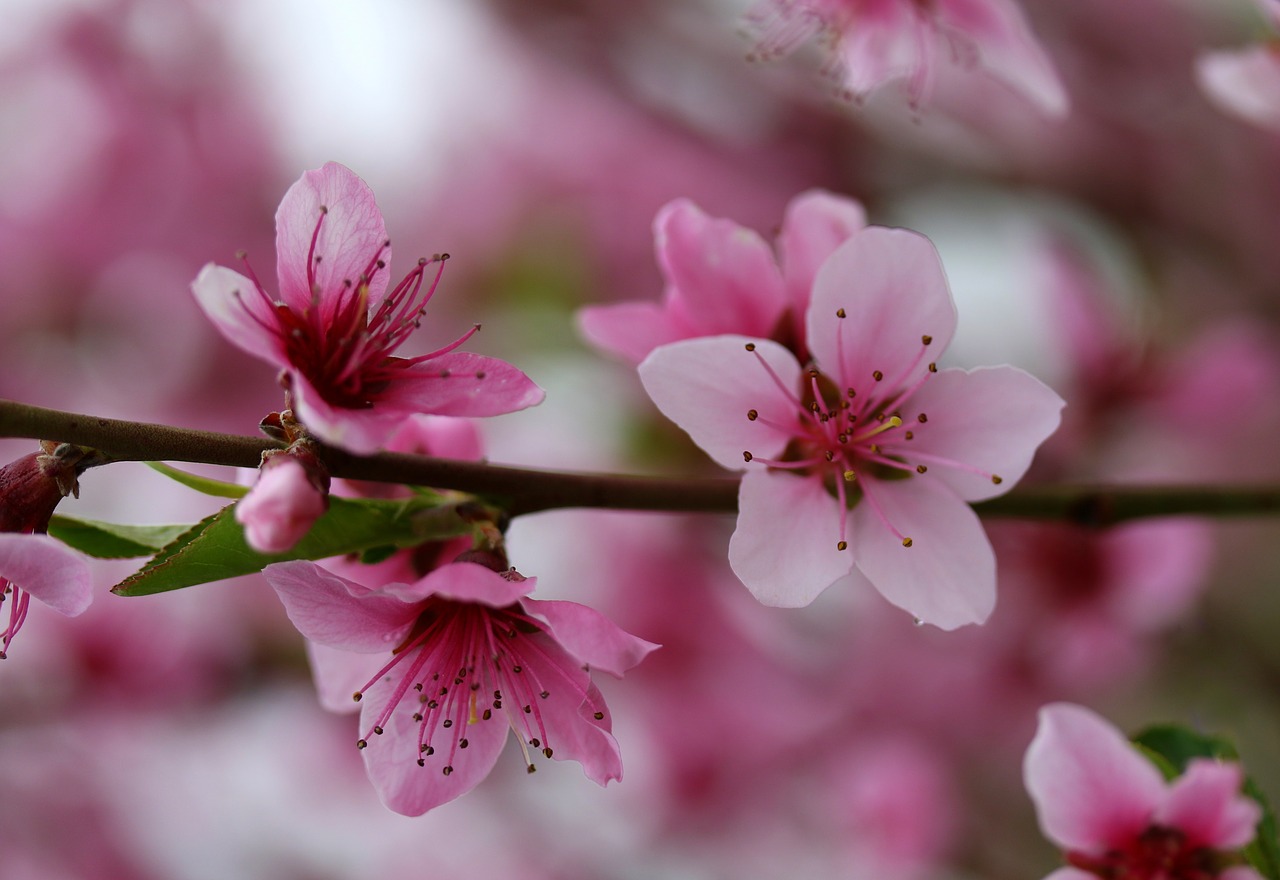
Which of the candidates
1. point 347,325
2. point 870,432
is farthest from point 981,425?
point 347,325

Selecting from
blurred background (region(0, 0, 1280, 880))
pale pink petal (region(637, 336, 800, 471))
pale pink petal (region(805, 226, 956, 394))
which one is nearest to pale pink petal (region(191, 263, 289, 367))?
pale pink petal (region(637, 336, 800, 471))

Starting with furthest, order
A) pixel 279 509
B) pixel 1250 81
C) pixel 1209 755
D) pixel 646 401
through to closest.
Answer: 1. pixel 646 401
2. pixel 1250 81
3. pixel 1209 755
4. pixel 279 509

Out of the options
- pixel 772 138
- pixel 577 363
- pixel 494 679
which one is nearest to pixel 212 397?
pixel 577 363

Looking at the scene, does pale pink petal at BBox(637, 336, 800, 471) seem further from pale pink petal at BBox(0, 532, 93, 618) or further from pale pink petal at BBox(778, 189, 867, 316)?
pale pink petal at BBox(0, 532, 93, 618)

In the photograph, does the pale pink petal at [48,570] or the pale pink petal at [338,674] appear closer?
the pale pink petal at [48,570]

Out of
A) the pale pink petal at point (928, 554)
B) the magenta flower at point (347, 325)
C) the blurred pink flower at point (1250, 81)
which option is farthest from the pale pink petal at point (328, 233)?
the blurred pink flower at point (1250, 81)

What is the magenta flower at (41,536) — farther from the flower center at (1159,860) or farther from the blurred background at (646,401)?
the blurred background at (646,401)

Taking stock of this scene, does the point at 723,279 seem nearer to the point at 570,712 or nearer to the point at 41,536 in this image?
the point at 570,712

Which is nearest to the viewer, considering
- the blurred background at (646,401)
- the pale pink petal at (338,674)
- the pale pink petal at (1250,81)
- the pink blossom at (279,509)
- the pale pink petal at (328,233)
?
the pink blossom at (279,509)
